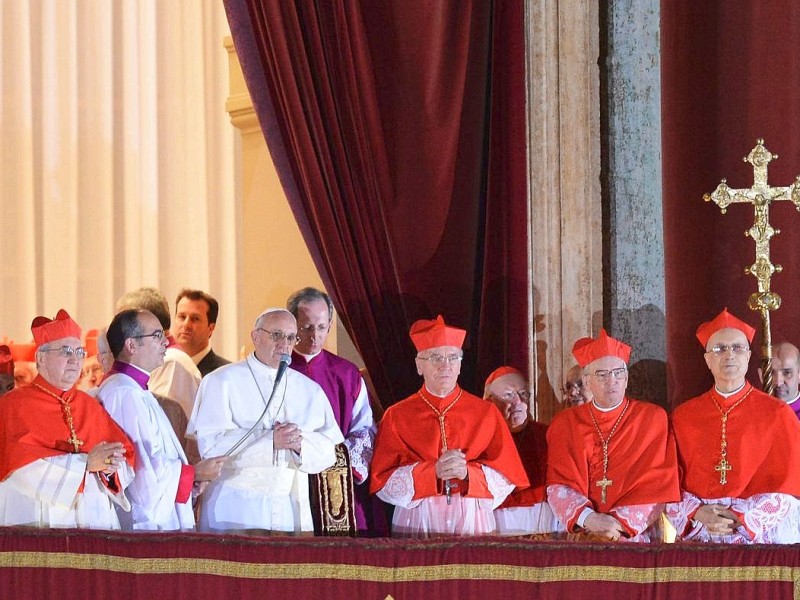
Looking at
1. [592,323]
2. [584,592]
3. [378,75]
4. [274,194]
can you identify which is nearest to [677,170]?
[592,323]

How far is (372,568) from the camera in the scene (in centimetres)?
438

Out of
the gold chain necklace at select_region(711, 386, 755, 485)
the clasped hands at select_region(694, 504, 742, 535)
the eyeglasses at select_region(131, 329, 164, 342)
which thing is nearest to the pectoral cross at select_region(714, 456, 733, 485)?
the gold chain necklace at select_region(711, 386, 755, 485)

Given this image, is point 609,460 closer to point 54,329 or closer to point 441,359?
point 441,359

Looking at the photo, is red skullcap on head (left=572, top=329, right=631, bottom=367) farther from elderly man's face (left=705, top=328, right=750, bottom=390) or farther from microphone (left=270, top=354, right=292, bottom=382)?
microphone (left=270, top=354, right=292, bottom=382)

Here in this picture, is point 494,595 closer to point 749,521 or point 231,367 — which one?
point 749,521

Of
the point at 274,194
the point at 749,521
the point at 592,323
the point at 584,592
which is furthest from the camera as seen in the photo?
the point at 274,194

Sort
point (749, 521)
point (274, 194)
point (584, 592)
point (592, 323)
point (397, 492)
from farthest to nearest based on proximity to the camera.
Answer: point (274, 194) < point (592, 323) < point (397, 492) < point (749, 521) < point (584, 592)

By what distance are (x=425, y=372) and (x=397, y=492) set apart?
51 centimetres

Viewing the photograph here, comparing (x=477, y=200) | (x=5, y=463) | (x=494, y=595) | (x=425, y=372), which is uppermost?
(x=477, y=200)

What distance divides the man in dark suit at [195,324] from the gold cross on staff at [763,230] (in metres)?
2.33

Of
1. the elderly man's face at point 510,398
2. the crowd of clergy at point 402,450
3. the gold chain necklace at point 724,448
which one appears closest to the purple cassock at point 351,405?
the crowd of clergy at point 402,450

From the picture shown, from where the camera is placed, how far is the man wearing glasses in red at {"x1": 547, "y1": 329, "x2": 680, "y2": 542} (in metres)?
4.98

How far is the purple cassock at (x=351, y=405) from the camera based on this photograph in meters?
5.62

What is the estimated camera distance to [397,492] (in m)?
5.20
